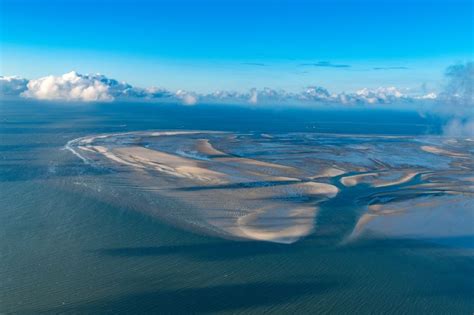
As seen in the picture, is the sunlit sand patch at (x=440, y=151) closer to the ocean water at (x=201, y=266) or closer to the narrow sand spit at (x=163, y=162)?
the ocean water at (x=201, y=266)

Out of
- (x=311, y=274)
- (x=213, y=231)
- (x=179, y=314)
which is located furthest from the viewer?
(x=213, y=231)

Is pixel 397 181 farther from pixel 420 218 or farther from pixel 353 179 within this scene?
pixel 420 218

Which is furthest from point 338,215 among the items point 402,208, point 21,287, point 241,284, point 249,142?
point 249,142

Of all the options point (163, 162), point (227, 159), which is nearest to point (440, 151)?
point (227, 159)

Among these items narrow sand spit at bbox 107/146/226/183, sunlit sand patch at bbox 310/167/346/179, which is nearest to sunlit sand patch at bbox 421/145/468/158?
sunlit sand patch at bbox 310/167/346/179

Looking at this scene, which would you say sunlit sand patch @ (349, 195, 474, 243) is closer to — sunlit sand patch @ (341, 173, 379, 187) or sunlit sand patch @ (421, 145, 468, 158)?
sunlit sand patch @ (341, 173, 379, 187)

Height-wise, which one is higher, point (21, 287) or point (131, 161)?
point (131, 161)

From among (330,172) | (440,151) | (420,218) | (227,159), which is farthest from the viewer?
(440,151)

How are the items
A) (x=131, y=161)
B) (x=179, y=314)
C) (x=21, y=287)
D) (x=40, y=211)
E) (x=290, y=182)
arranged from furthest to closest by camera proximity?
(x=131, y=161)
(x=290, y=182)
(x=40, y=211)
(x=21, y=287)
(x=179, y=314)

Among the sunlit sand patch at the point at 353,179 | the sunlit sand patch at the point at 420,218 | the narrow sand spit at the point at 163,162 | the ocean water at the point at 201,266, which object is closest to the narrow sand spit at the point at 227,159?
the narrow sand spit at the point at 163,162

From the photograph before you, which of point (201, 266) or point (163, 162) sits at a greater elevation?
point (163, 162)

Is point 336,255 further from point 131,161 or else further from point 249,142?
point 249,142
